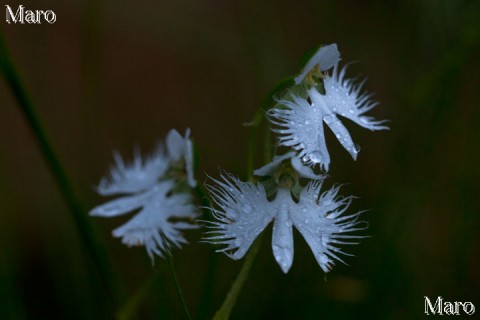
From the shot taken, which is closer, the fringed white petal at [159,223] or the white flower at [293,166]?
the white flower at [293,166]

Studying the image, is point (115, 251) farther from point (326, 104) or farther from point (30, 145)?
point (326, 104)

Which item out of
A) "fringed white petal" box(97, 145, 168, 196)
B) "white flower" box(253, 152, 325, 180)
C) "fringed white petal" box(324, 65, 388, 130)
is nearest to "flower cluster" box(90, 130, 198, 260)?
"fringed white petal" box(97, 145, 168, 196)

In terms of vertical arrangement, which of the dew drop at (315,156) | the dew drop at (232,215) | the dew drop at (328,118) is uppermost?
the dew drop at (328,118)

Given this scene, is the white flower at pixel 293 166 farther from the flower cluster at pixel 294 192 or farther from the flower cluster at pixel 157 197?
the flower cluster at pixel 157 197

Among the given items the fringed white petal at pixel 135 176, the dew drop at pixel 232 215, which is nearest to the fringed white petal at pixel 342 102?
the dew drop at pixel 232 215

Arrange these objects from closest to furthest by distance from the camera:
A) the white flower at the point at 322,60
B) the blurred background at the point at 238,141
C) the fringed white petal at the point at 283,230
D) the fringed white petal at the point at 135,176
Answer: the fringed white petal at the point at 283,230 → the white flower at the point at 322,60 → the fringed white petal at the point at 135,176 → the blurred background at the point at 238,141

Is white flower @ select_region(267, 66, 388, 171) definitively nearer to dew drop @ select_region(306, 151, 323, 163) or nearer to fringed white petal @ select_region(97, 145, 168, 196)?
dew drop @ select_region(306, 151, 323, 163)

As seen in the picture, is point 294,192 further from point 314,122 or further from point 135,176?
point 135,176

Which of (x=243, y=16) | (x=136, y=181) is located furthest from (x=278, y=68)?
(x=136, y=181)
